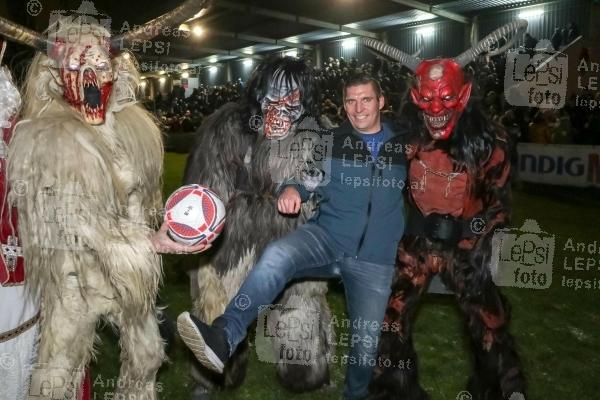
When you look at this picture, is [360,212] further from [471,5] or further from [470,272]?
[471,5]

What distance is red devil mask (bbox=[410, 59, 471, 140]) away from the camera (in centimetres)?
286

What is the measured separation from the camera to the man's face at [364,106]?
9.84 feet

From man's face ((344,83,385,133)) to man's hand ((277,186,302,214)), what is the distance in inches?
21.9

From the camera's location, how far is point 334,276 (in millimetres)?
3113

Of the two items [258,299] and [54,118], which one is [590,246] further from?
[54,118]

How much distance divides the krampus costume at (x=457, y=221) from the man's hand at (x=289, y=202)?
67cm

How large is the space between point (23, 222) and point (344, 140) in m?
1.71

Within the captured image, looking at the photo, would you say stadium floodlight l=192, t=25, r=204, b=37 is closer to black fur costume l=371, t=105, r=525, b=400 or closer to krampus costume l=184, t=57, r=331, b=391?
krampus costume l=184, t=57, r=331, b=391

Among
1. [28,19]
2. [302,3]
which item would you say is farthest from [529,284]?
[302,3]

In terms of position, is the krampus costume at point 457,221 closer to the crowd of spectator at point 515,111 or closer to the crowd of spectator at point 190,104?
the crowd of spectator at point 515,111

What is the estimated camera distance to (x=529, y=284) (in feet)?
20.0

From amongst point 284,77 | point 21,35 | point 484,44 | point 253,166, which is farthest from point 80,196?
point 484,44

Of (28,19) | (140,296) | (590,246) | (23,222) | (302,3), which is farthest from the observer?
(302,3)

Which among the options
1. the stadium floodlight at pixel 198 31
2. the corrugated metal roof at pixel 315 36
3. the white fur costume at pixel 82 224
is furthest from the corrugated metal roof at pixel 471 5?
the white fur costume at pixel 82 224
